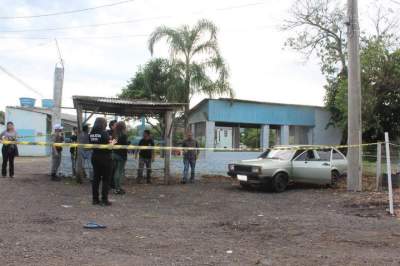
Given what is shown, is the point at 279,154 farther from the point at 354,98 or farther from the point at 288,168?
the point at 354,98

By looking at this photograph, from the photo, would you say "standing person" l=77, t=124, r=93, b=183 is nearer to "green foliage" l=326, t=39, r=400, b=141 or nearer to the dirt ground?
the dirt ground

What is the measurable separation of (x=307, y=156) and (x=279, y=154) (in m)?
0.85

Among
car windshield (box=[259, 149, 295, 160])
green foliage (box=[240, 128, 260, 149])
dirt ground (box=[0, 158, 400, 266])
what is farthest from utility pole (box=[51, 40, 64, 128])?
green foliage (box=[240, 128, 260, 149])

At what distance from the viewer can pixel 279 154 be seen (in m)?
13.4

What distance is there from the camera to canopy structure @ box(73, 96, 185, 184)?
13.3 meters

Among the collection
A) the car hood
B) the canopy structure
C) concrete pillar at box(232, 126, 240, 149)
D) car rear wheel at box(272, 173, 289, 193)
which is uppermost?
the canopy structure

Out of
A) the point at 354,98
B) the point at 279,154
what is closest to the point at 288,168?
the point at 279,154

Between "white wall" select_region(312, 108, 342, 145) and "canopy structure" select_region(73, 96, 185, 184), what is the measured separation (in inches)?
420

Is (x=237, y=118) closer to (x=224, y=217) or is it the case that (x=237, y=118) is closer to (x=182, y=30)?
(x=182, y=30)

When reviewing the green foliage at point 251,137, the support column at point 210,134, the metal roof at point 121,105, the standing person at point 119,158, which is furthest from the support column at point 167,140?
the green foliage at point 251,137

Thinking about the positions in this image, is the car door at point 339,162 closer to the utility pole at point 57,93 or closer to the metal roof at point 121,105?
the metal roof at point 121,105

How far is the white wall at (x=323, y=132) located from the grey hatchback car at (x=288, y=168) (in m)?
9.37

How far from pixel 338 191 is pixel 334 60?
16.5 meters

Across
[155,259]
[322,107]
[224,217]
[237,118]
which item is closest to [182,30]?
[237,118]
